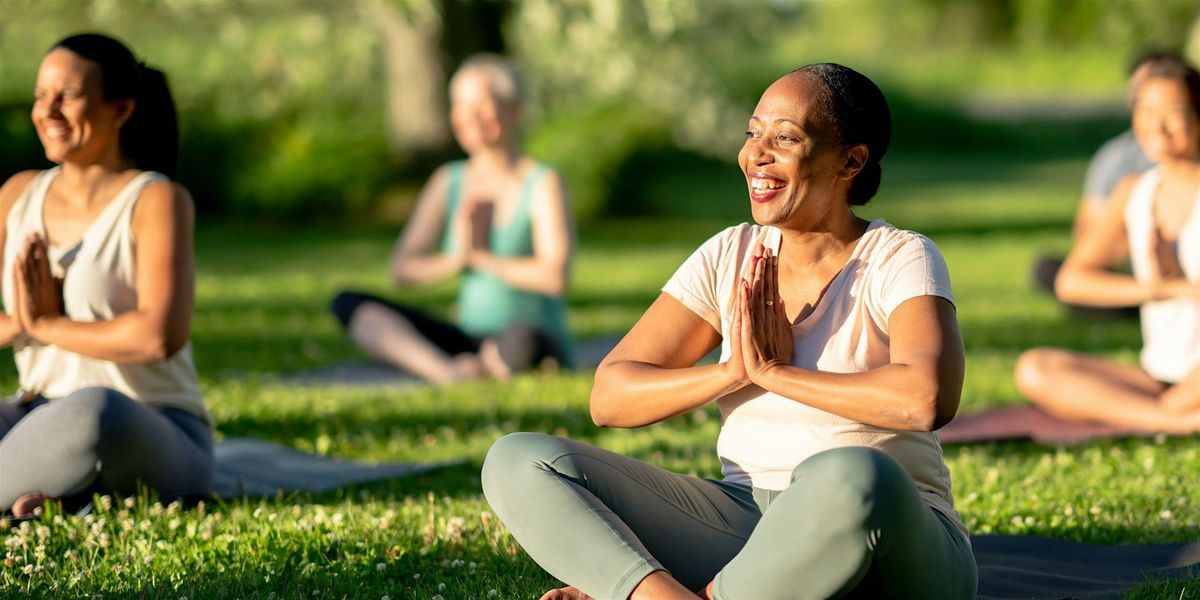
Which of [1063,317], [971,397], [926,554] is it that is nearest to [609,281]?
[1063,317]

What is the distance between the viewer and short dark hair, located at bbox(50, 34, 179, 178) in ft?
16.9

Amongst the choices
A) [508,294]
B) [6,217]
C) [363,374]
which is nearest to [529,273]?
[508,294]

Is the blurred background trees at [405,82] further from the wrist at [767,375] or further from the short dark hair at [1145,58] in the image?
the wrist at [767,375]

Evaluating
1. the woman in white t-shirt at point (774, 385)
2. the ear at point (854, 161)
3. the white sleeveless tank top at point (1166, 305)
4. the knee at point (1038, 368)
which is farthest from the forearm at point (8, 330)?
the white sleeveless tank top at point (1166, 305)

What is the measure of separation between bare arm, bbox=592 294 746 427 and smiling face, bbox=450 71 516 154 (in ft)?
13.8

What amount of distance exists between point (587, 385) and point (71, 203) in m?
3.52

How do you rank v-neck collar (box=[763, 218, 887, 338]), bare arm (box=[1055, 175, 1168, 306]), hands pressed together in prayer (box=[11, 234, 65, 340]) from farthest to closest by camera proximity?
bare arm (box=[1055, 175, 1168, 306]) < hands pressed together in prayer (box=[11, 234, 65, 340]) < v-neck collar (box=[763, 218, 887, 338])

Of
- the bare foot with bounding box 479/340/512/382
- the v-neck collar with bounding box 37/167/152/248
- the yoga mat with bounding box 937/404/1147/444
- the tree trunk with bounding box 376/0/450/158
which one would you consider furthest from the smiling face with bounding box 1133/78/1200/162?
the tree trunk with bounding box 376/0/450/158

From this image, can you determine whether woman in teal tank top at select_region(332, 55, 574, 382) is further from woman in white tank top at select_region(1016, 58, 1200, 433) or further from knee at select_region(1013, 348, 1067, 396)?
woman in white tank top at select_region(1016, 58, 1200, 433)

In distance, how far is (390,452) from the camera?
6.73 metres

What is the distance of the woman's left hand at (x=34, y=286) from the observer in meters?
5.03

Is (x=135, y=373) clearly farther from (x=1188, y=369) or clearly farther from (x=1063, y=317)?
(x=1063, y=317)

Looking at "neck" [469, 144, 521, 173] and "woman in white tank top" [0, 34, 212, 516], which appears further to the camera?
"neck" [469, 144, 521, 173]

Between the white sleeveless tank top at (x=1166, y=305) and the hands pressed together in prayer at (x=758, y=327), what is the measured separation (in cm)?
352
